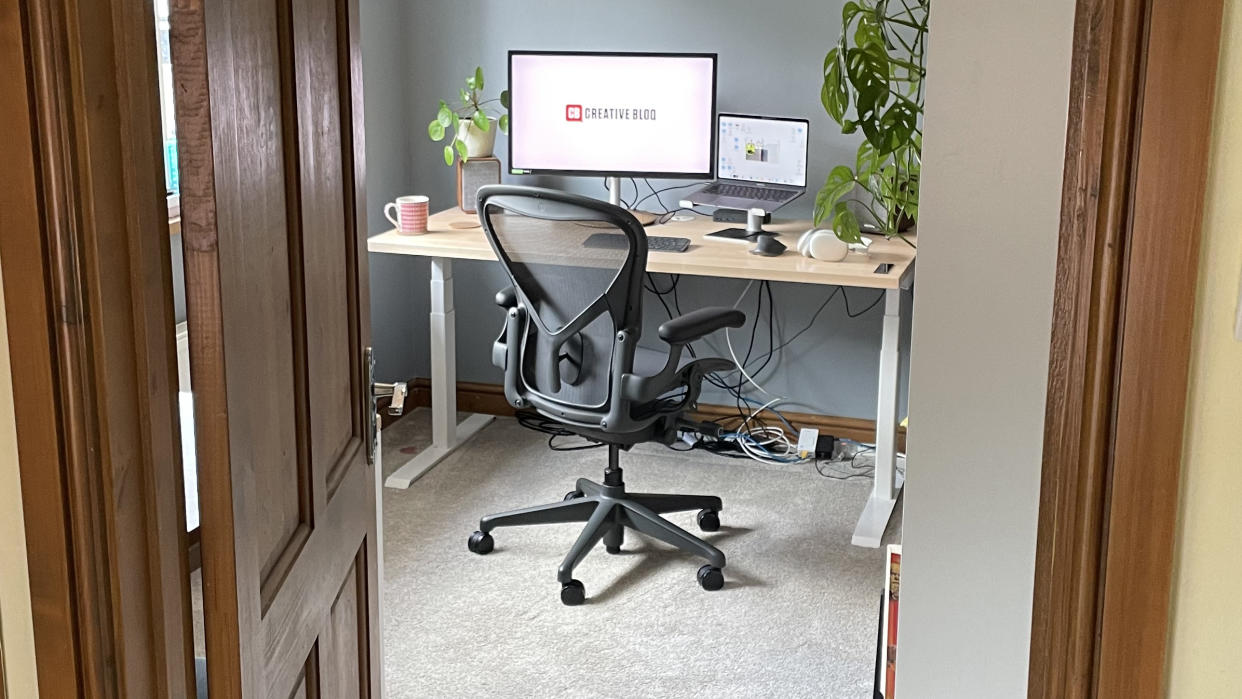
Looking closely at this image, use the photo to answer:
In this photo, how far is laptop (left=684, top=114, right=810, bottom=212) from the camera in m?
3.83

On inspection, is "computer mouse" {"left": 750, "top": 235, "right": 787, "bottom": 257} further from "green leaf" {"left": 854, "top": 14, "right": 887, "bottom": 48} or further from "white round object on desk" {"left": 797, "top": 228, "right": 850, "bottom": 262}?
"green leaf" {"left": 854, "top": 14, "right": 887, "bottom": 48}

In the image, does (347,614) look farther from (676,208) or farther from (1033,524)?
(676,208)

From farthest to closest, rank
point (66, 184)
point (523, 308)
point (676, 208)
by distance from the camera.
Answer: point (676, 208) < point (523, 308) < point (66, 184)

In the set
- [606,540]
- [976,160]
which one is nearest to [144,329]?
[976,160]

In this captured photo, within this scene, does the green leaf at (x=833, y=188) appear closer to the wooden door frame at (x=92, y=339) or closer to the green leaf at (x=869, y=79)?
the green leaf at (x=869, y=79)

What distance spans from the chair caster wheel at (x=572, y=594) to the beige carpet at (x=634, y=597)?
23 mm

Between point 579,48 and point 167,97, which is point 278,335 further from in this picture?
point 579,48

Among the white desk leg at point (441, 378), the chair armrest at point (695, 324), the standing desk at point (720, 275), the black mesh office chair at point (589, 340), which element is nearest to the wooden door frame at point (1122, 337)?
the black mesh office chair at point (589, 340)

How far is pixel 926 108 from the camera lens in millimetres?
1224

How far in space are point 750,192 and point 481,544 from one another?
1.35m

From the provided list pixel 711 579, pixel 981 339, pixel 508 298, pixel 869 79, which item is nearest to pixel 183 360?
pixel 508 298

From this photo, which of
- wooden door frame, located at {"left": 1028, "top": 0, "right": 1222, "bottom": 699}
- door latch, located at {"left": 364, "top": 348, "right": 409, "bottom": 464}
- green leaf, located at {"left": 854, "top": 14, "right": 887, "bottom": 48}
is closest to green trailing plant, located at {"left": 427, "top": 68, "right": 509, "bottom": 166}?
green leaf, located at {"left": 854, "top": 14, "right": 887, "bottom": 48}

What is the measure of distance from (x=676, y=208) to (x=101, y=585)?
3.10 metres

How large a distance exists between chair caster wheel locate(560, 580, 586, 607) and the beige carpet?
23 mm
